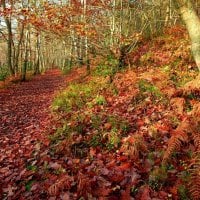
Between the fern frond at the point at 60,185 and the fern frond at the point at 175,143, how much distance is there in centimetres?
151

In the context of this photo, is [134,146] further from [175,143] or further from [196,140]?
[196,140]

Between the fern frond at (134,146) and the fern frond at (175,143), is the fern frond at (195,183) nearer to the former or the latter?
the fern frond at (175,143)

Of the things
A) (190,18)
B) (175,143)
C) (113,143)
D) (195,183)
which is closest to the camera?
(195,183)

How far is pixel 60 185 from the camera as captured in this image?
171 inches

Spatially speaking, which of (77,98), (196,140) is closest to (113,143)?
(196,140)

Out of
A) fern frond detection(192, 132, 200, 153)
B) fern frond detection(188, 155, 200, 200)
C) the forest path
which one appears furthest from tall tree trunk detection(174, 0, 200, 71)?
the forest path

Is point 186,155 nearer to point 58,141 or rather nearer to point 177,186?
point 177,186

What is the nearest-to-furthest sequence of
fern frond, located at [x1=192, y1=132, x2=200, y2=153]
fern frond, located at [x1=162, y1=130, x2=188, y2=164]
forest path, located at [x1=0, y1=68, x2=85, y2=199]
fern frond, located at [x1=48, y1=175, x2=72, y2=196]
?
fern frond, located at [x1=48, y1=175, x2=72, y2=196]
fern frond, located at [x1=162, y1=130, x2=188, y2=164]
fern frond, located at [x1=192, y1=132, x2=200, y2=153]
forest path, located at [x1=0, y1=68, x2=85, y2=199]

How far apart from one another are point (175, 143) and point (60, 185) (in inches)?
77.9

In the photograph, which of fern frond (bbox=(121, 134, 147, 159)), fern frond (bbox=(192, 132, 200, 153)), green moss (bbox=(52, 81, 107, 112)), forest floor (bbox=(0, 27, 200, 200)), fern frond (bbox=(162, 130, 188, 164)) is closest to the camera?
forest floor (bbox=(0, 27, 200, 200))

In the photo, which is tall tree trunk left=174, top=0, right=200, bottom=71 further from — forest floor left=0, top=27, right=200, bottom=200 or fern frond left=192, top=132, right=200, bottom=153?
fern frond left=192, top=132, right=200, bottom=153

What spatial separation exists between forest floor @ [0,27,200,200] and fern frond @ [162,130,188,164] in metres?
0.02

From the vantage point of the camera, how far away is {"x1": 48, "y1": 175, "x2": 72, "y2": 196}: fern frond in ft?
14.0

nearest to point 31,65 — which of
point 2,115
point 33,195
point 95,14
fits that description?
point 95,14
